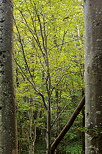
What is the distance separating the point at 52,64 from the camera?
394cm

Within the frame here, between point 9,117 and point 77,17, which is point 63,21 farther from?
point 9,117

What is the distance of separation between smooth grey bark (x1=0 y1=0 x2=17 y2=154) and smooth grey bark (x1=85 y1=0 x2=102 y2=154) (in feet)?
4.30

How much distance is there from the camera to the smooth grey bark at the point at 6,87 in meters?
2.32

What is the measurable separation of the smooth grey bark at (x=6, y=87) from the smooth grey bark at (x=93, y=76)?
1.31 meters

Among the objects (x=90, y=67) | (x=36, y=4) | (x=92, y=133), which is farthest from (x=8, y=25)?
(x=92, y=133)

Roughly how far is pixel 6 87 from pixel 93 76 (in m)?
1.44

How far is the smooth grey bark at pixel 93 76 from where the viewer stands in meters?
1.38

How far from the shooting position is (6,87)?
240 cm

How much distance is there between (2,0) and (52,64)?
1861 mm

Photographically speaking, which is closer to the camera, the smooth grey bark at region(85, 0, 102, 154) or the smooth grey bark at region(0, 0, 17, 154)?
the smooth grey bark at region(85, 0, 102, 154)

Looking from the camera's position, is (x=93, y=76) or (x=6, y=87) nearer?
(x=93, y=76)

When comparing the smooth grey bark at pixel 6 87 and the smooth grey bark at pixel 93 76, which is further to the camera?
the smooth grey bark at pixel 6 87

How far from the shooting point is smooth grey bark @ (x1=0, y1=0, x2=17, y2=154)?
232 centimetres

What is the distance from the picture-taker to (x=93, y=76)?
143 centimetres
